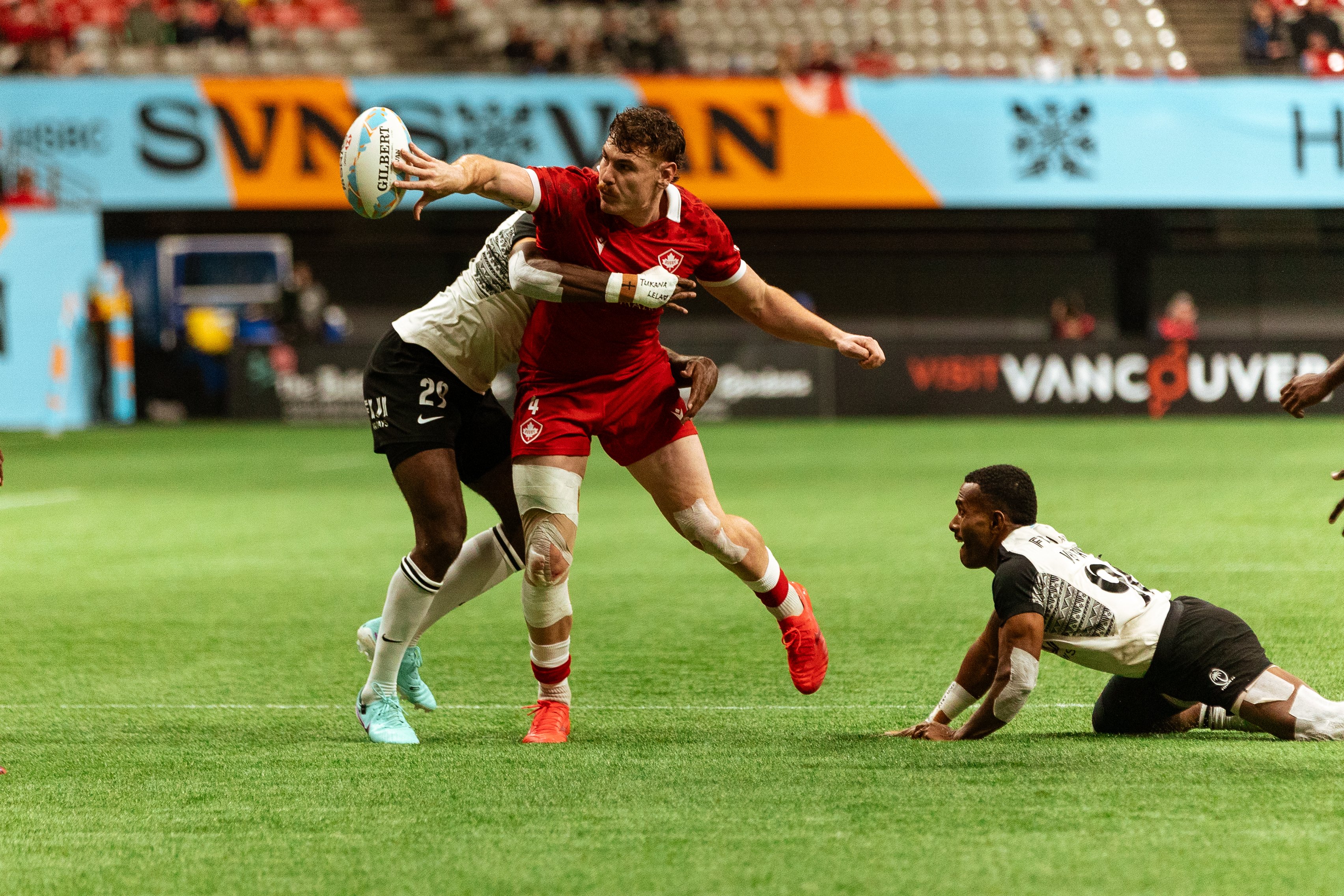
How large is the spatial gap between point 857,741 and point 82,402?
21.0m

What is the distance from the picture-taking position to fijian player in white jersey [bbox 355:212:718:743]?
4.81 meters

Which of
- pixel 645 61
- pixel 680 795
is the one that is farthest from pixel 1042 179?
A: pixel 680 795

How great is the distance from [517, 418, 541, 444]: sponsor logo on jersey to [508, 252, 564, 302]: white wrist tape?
41 cm

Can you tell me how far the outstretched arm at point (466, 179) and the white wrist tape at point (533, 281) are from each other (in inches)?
6.9

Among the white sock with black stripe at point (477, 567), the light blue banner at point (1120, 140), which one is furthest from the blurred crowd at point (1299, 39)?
the white sock with black stripe at point (477, 567)

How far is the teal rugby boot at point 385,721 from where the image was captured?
477 centimetres

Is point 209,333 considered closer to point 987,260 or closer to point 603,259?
point 987,260

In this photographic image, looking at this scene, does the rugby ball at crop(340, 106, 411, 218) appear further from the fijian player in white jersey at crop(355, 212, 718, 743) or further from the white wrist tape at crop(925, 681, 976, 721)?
the white wrist tape at crop(925, 681, 976, 721)

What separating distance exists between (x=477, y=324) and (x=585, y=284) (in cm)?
63

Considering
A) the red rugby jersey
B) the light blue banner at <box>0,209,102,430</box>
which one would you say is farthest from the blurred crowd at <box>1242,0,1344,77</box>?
the red rugby jersey

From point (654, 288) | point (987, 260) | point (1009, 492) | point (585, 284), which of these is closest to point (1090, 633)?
point (1009, 492)

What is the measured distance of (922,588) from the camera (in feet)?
27.0

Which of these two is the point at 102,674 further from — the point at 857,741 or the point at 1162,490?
the point at 1162,490

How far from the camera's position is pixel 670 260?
4.89m
